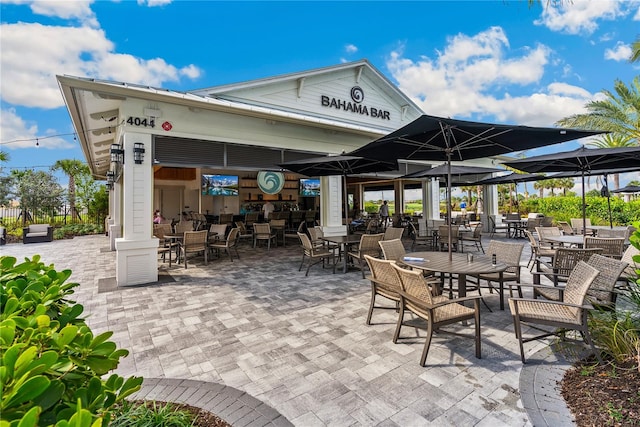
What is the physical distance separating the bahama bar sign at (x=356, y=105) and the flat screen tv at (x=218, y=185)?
4.61 meters

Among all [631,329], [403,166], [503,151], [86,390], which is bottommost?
[631,329]

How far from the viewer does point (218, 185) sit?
11328mm

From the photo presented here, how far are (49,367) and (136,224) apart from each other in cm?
592

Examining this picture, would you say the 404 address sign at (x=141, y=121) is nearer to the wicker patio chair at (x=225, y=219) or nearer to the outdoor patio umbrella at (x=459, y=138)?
the outdoor patio umbrella at (x=459, y=138)

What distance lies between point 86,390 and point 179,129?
6446 millimetres

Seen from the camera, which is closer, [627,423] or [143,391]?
[627,423]

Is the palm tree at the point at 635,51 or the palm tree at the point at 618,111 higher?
the palm tree at the point at 635,51

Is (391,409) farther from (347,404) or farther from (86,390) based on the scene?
(86,390)

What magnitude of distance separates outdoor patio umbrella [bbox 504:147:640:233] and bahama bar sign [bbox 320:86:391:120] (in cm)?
557

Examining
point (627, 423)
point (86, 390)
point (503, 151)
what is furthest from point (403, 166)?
point (86, 390)

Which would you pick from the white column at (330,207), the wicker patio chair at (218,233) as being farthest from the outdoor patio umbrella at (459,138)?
the wicker patio chair at (218,233)

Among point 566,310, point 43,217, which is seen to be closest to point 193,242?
point 566,310

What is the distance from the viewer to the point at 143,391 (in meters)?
2.44

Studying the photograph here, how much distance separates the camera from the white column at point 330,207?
30.0 feet
